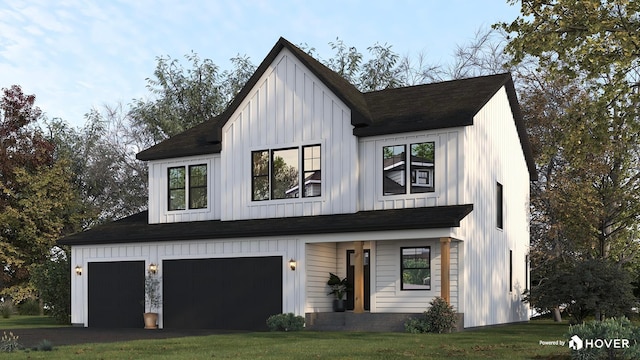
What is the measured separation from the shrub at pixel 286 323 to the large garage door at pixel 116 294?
6.07 meters

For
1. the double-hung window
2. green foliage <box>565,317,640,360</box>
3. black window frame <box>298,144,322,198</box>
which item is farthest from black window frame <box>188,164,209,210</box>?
green foliage <box>565,317,640,360</box>

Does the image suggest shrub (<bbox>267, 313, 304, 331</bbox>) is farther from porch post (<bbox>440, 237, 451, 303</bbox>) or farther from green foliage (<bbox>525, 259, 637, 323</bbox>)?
green foliage (<bbox>525, 259, 637, 323</bbox>)

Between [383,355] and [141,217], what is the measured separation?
65.7ft

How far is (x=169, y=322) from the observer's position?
93.1 ft

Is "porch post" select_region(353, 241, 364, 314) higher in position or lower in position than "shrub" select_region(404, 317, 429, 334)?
higher

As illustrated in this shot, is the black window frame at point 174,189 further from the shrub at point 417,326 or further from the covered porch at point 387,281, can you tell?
the shrub at point 417,326

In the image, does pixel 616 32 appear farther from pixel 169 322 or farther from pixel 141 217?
pixel 141 217

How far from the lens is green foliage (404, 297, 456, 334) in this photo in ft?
75.7

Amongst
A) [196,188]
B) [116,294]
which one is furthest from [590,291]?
[116,294]

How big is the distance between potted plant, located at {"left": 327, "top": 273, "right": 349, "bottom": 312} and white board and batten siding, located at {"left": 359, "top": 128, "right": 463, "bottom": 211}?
2.59m

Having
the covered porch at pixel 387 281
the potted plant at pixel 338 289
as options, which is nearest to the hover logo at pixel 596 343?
the covered porch at pixel 387 281

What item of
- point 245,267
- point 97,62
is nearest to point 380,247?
point 245,267

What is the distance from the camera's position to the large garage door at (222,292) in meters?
26.6

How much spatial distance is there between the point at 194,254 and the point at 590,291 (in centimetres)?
1315
